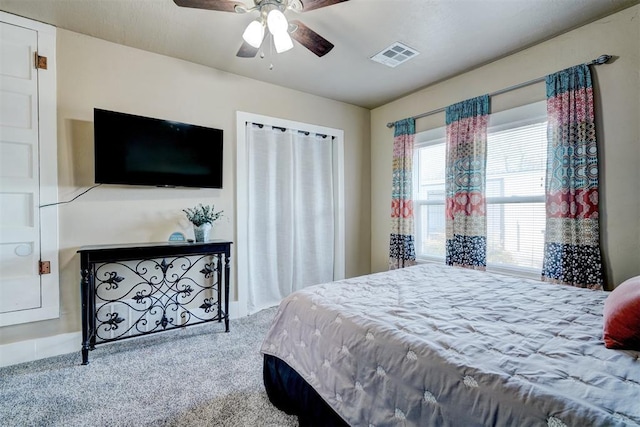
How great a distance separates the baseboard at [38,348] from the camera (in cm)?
212

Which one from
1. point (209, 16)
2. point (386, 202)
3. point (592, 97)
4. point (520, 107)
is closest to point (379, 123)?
point (386, 202)

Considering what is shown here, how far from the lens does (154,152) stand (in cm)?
255

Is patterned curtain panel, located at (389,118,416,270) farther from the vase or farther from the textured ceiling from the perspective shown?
the vase

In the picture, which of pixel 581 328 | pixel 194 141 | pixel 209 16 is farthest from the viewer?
pixel 194 141

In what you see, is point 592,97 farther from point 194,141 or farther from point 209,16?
point 194,141

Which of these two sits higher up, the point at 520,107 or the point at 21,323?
the point at 520,107

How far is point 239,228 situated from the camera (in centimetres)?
312

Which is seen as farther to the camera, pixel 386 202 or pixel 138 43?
pixel 386 202

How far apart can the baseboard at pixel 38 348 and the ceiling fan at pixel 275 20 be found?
8.61ft

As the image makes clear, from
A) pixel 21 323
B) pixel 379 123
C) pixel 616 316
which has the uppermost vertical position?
pixel 379 123

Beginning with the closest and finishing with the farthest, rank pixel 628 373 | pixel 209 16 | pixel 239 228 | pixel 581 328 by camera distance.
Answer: pixel 628 373 → pixel 581 328 → pixel 209 16 → pixel 239 228

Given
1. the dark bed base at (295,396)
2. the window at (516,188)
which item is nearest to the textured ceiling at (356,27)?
the window at (516,188)

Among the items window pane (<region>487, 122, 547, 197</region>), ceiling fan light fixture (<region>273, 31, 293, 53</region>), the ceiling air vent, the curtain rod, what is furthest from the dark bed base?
the curtain rod

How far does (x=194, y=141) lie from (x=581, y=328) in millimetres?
2998
